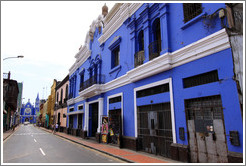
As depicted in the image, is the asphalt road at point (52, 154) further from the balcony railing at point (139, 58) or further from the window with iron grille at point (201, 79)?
the balcony railing at point (139, 58)

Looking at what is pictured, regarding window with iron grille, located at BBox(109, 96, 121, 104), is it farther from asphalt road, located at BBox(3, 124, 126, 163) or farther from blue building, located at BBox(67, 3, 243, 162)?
asphalt road, located at BBox(3, 124, 126, 163)

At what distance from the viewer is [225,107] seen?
230 inches

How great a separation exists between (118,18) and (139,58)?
458cm

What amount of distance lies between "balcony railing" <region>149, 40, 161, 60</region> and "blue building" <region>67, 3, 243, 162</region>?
0.05 m

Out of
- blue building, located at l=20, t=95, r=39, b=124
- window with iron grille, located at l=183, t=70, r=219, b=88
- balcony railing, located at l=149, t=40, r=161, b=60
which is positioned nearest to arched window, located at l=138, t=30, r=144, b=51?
balcony railing, located at l=149, t=40, r=161, b=60

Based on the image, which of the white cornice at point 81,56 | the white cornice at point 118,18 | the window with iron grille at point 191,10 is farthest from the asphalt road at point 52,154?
the white cornice at point 81,56

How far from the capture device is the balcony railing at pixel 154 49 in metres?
9.10

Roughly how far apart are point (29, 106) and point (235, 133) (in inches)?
4176

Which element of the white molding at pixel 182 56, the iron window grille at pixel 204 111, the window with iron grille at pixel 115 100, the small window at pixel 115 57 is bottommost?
the iron window grille at pixel 204 111

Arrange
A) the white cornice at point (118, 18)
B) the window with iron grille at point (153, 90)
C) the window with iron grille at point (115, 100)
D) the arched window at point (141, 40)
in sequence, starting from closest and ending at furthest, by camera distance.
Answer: the window with iron grille at point (153, 90) < the arched window at point (141, 40) < the white cornice at point (118, 18) < the window with iron grille at point (115, 100)

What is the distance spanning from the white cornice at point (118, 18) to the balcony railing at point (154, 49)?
3.00 meters

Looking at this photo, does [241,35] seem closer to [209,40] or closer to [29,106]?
[209,40]

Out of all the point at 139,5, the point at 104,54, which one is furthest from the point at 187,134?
the point at 104,54

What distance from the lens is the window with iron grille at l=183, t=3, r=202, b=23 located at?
729 centimetres
